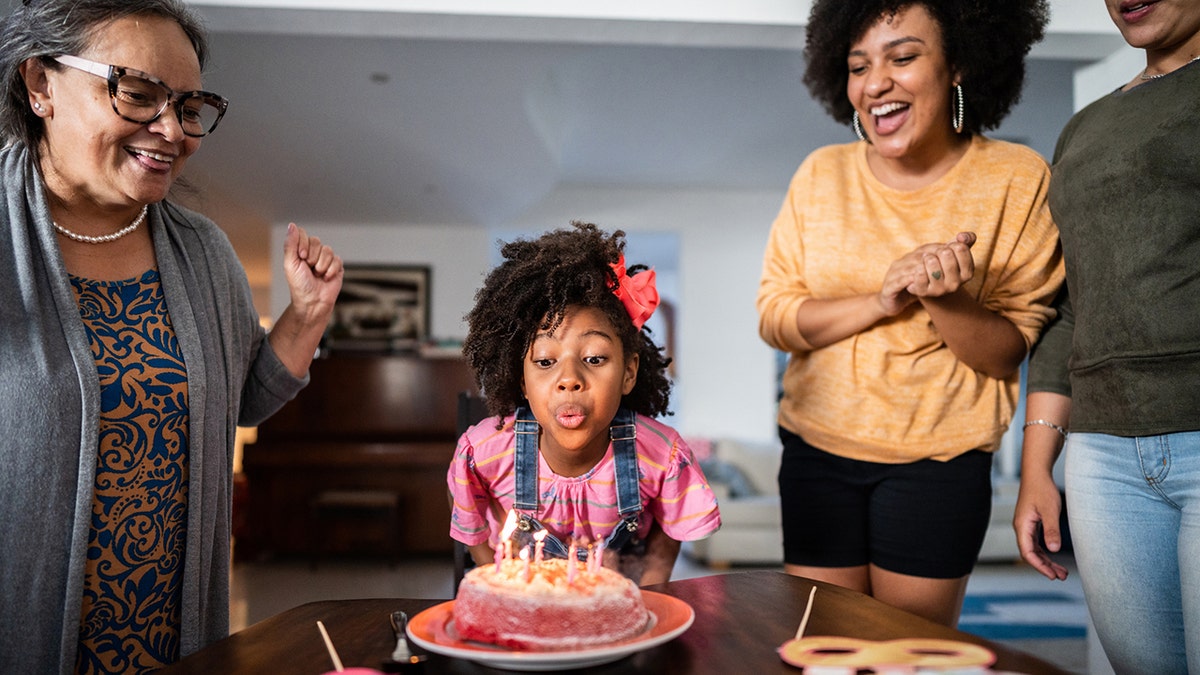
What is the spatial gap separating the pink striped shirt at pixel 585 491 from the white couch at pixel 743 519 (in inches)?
186

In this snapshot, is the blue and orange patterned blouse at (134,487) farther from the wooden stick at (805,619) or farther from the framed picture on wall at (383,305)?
the framed picture on wall at (383,305)

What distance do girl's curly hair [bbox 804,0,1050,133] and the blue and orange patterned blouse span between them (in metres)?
1.41

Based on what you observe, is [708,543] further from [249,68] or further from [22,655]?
[22,655]

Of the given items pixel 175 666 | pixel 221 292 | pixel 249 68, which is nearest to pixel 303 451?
pixel 249 68

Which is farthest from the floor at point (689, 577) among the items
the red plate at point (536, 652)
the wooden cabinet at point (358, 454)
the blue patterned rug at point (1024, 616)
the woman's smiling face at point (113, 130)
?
the woman's smiling face at point (113, 130)

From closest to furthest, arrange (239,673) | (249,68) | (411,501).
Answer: (239,673) → (249,68) → (411,501)

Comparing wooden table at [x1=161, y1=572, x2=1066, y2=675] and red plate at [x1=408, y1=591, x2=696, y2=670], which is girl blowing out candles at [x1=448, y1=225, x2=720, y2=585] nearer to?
wooden table at [x1=161, y1=572, x2=1066, y2=675]

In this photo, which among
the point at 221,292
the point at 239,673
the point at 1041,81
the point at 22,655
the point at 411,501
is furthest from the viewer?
the point at 411,501

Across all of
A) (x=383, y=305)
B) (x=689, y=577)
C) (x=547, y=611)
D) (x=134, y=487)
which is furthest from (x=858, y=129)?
(x=383, y=305)

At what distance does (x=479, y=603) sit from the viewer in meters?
0.97

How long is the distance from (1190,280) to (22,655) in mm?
1784

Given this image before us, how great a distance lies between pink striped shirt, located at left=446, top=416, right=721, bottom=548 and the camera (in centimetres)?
159

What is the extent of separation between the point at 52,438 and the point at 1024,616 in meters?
5.19

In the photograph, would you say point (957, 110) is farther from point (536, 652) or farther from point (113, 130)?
point (113, 130)
